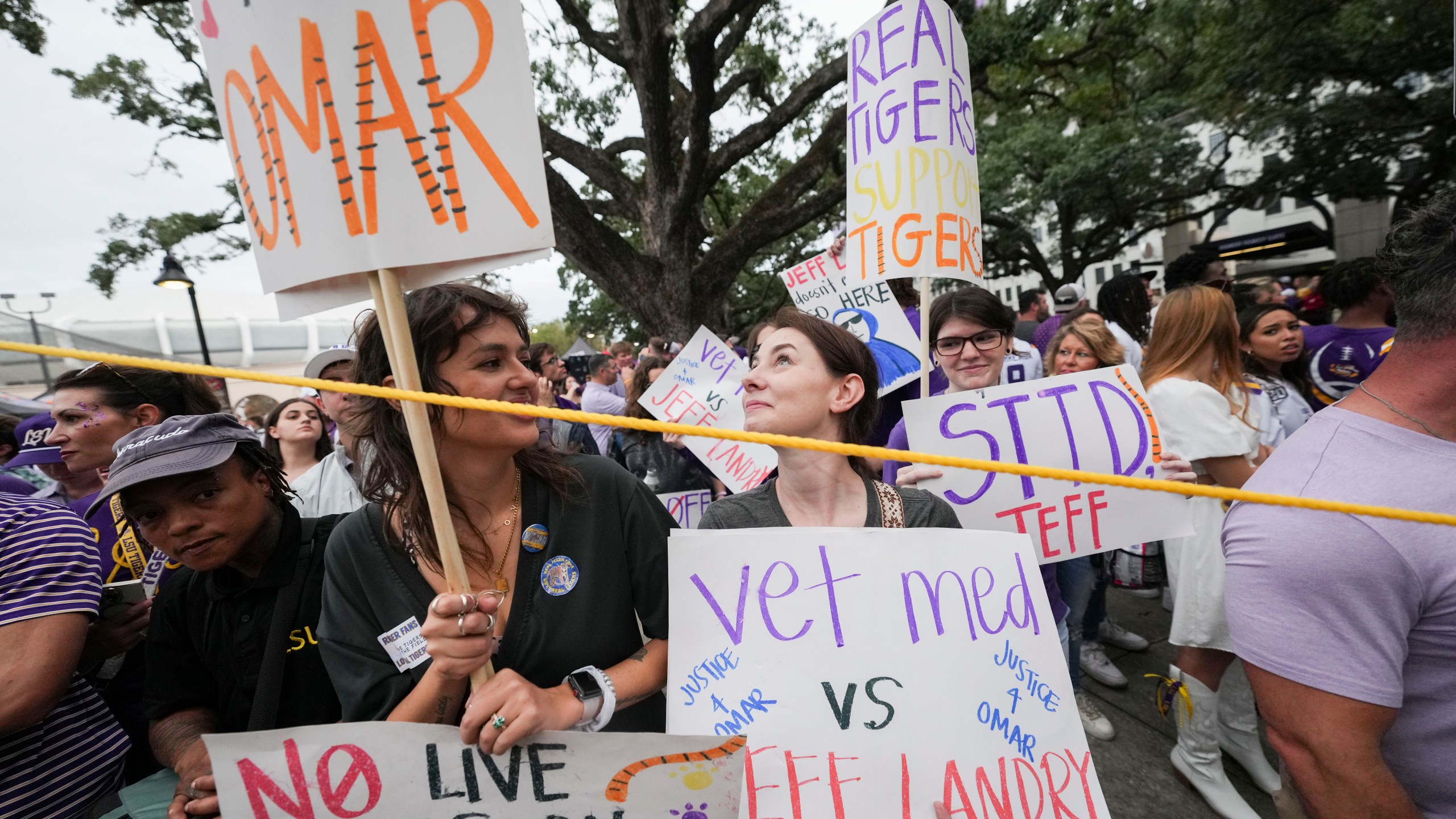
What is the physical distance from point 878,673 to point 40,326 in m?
20.6

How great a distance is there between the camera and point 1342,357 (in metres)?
3.20

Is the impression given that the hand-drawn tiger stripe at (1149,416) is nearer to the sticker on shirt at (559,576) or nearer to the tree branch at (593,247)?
the sticker on shirt at (559,576)

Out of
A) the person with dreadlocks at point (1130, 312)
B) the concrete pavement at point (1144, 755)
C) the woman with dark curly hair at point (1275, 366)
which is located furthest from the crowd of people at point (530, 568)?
the person with dreadlocks at point (1130, 312)

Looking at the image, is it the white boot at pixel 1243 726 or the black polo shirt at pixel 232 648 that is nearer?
the black polo shirt at pixel 232 648

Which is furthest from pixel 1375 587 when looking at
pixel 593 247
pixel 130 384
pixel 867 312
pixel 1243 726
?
pixel 593 247

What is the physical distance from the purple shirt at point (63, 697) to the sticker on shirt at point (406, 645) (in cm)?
80

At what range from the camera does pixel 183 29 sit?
8.28 m

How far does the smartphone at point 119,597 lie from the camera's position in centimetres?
166

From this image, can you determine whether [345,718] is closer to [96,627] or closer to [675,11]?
[96,627]

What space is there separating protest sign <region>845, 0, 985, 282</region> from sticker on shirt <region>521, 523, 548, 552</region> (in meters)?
1.44

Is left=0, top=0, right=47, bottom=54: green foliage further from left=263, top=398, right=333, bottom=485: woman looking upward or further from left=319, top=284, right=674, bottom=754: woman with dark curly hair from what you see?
left=319, top=284, right=674, bottom=754: woman with dark curly hair

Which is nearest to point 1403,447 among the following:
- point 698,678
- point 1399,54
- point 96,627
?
point 698,678

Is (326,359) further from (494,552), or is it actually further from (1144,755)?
(1144,755)

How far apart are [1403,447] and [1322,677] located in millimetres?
430
